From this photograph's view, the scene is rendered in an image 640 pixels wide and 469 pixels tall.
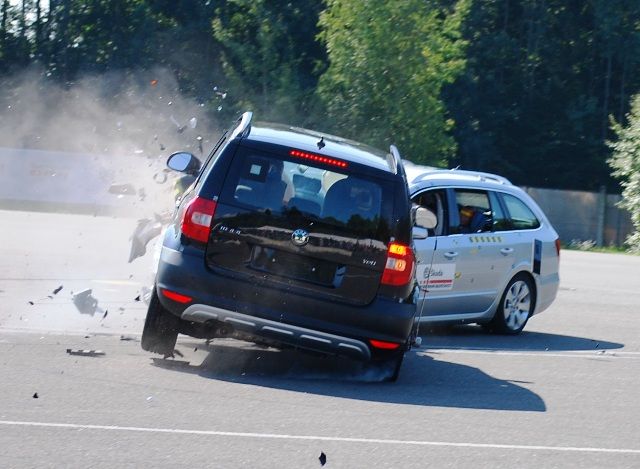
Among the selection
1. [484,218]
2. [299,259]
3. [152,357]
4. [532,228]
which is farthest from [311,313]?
[532,228]

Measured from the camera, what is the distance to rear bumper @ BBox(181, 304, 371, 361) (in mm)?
8773

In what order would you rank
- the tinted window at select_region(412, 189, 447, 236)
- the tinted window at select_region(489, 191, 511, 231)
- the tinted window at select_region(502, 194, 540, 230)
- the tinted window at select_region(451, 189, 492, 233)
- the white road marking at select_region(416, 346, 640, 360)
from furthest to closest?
1. the tinted window at select_region(502, 194, 540, 230)
2. the tinted window at select_region(489, 191, 511, 231)
3. the tinted window at select_region(451, 189, 492, 233)
4. the tinted window at select_region(412, 189, 447, 236)
5. the white road marking at select_region(416, 346, 640, 360)

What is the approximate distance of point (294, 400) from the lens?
27.5 feet

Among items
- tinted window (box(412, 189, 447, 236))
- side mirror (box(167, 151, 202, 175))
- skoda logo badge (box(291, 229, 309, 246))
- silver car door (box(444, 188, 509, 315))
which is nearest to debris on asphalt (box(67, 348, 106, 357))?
side mirror (box(167, 151, 202, 175))

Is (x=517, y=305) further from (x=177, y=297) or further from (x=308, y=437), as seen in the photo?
(x=308, y=437)

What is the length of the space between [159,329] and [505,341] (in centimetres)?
453

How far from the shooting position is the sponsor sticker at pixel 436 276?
11.8m

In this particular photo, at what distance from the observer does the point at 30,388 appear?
8164 mm

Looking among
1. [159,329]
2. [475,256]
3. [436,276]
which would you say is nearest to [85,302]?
[159,329]

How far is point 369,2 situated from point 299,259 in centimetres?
3744

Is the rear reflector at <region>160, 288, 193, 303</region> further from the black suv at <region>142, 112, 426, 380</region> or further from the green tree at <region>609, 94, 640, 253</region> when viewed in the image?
the green tree at <region>609, 94, 640, 253</region>

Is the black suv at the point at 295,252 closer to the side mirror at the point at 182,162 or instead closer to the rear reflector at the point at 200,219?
the rear reflector at the point at 200,219

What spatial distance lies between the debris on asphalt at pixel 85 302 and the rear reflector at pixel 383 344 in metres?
4.05

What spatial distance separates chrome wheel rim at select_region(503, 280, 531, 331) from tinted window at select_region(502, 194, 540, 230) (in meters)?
0.62
